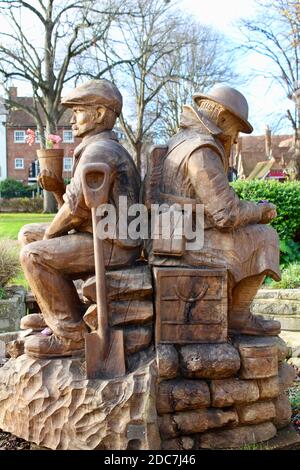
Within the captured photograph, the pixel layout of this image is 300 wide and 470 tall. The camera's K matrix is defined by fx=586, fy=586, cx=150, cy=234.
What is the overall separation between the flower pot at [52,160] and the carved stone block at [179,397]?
151 centimetres

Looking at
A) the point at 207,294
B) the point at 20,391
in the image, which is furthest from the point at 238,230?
the point at 20,391

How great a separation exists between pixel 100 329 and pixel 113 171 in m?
0.94

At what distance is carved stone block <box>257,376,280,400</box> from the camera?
3586mm

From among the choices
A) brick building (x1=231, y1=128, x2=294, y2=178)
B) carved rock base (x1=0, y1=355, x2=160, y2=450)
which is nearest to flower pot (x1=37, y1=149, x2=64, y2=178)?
carved rock base (x1=0, y1=355, x2=160, y2=450)

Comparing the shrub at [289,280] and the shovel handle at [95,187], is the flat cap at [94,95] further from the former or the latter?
the shrub at [289,280]

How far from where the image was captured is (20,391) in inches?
136

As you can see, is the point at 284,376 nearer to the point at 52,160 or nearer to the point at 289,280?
the point at 52,160

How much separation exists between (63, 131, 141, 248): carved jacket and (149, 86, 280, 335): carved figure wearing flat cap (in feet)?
0.66

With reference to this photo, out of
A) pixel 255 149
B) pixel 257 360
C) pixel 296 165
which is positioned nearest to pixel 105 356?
pixel 257 360

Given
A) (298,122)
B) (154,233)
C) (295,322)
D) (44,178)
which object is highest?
(298,122)

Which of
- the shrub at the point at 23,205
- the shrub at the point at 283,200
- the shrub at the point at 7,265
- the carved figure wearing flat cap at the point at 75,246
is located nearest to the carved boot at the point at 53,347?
the carved figure wearing flat cap at the point at 75,246

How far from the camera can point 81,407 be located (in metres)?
3.26

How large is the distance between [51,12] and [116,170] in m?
20.9

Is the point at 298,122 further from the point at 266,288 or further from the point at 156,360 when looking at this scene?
the point at 156,360
